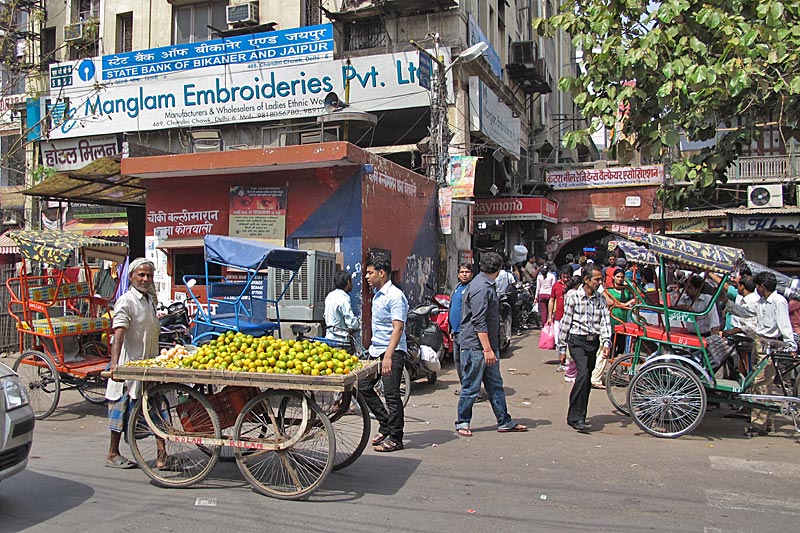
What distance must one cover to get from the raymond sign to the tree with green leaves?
41.3ft

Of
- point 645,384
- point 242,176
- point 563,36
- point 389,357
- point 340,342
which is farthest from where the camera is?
point 563,36

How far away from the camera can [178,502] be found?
197 inches

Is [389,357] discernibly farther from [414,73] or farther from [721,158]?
[414,73]

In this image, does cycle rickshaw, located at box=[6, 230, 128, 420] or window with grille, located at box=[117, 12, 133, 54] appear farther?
window with grille, located at box=[117, 12, 133, 54]

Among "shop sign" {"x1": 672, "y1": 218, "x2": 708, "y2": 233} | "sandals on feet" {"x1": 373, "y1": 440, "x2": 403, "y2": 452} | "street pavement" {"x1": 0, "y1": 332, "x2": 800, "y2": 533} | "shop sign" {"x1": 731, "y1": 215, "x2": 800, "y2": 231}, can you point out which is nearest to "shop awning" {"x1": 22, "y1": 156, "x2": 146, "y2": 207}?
"street pavement" {"x1": 0, "y1": 332, "x2": 800, "y2": 533}

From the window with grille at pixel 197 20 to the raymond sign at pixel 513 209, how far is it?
986cm

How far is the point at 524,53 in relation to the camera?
2138 centimetres

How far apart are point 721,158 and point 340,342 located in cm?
520

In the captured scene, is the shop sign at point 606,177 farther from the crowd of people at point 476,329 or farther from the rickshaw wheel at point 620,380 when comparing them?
the rickshaw wheel at point 620,380

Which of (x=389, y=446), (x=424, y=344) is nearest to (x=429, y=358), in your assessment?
(x=424, y=344)

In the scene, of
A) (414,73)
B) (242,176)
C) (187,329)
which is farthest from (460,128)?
(187,329)

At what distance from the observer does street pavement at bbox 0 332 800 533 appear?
15.2 feet

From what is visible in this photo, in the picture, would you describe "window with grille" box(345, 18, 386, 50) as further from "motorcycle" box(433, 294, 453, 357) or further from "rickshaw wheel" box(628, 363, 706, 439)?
"rickshaw wheel" box(628, 363, 706, 439)

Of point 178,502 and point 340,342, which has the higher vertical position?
point 340,342
